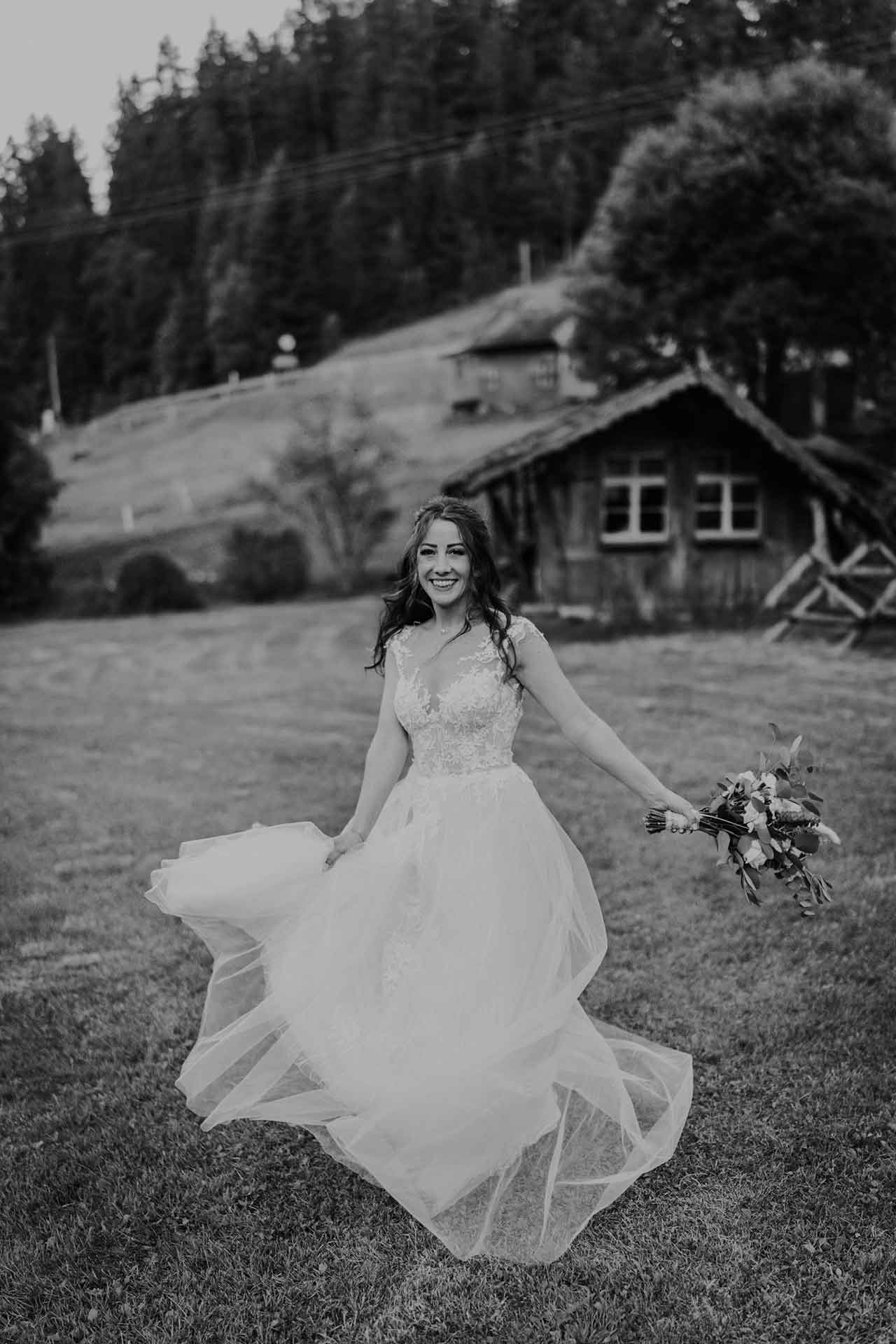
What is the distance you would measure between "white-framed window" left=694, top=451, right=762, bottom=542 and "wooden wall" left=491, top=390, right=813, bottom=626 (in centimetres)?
13

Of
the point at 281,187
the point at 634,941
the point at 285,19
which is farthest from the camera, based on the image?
the point at 285,19

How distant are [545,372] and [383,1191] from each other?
44027 millimetres

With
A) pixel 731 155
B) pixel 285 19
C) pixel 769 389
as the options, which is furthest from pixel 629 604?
pixel 285 19

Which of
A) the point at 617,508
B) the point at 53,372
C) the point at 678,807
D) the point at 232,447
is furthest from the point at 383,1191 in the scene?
the point at 53,372

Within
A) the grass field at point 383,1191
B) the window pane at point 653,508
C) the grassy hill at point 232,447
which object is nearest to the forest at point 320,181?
the grassy hill at point 232,447

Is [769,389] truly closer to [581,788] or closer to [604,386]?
[604,386]

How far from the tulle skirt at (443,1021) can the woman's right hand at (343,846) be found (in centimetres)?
4

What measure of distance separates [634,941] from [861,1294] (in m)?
2.76

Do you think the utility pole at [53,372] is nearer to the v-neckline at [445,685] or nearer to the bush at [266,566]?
the bush at [266,566]

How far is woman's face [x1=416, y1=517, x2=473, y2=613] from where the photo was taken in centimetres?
418

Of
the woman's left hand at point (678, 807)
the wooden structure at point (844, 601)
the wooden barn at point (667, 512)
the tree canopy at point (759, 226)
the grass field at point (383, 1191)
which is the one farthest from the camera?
the tree canopy at point (759, 226)

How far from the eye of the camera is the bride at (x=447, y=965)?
366 cm

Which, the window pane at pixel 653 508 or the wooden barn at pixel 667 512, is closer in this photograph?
the wooden barn at pixel 667 512

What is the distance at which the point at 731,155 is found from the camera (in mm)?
26375
